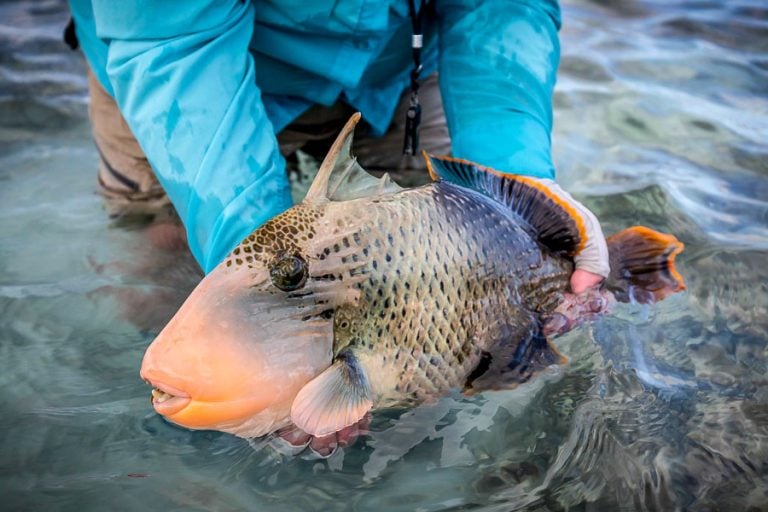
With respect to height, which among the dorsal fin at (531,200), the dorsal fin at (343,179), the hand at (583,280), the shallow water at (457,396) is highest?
the dorsal fin at (343,179)

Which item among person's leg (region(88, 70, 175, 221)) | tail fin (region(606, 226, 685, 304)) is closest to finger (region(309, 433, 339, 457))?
tail fin (region(606, 226, 685, 304))

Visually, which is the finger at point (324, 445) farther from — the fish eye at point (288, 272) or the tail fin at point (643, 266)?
the tail fin at point (643, 266)

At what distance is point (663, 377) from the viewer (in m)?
2.20

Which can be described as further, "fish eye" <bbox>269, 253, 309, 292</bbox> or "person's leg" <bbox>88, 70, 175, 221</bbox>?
"person's leg" <bbox>88, 70, 175, 221</bbox>

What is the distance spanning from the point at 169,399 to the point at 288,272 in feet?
1.07

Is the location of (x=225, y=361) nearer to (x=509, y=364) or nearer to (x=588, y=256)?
(x=509, y=364)

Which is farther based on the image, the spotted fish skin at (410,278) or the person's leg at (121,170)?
the person's leg at (121,170)

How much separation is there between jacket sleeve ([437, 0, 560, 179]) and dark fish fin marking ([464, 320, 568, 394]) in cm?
67

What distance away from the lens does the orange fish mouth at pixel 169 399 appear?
1.42 metres

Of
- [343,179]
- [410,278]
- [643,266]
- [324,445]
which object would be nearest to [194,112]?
[343,179]

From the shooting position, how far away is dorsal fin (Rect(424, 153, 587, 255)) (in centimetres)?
186

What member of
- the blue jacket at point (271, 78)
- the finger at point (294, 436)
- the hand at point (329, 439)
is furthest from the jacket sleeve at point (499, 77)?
the finger at point (294, 436)

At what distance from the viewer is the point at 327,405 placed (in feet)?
4.73

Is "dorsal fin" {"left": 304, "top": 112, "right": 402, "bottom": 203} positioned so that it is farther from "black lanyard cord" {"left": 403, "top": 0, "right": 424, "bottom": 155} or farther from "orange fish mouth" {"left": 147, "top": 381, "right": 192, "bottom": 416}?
"black lanyard cord" {"left": 403, "top": 0, "right": 424, "bottom": 155}
